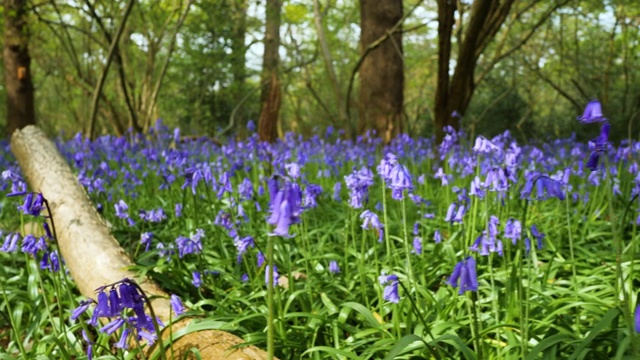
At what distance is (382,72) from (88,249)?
5.97 metres

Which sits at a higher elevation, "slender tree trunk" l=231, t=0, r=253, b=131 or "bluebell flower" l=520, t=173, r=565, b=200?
"slender tree trunk" l=231, t=0, r=253, b=131

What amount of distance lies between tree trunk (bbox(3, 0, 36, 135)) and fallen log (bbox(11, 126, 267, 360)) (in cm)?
490

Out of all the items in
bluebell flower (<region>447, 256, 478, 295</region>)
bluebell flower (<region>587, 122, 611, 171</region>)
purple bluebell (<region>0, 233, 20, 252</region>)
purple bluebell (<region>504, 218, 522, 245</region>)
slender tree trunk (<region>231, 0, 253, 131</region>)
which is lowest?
purple bluebell (<region>0, 233, 20, 252</region>)

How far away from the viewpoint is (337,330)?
225 centimetres

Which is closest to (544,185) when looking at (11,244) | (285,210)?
(285,210)

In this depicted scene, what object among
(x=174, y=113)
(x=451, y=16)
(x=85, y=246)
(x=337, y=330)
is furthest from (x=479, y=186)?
(x=174, y=113)

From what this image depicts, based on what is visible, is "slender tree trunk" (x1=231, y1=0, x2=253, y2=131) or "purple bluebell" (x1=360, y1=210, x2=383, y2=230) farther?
"slender tree trunk" (x1=231, y1=0, x2=253, y2=131)

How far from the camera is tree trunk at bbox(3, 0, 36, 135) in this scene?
331 inches

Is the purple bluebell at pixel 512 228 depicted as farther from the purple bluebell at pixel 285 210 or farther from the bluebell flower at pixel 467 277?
the purple bluebell at pixel 285 210

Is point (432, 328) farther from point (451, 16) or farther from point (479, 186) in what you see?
point (451, 16)

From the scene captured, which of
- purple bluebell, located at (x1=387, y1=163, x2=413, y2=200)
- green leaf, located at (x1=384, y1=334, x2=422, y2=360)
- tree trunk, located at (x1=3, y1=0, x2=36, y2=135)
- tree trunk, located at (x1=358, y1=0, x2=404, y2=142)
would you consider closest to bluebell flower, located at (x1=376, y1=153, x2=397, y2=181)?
purple bluebell, located at (x1=387, y1=163, x2=413, y2=200)

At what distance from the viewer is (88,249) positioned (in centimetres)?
300

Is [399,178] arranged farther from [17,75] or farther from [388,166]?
[17,75]

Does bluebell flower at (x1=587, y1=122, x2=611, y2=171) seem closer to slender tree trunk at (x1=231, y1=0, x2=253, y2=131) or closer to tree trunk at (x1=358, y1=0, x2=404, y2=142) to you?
tree trunk at (x1=358, y1=0, x2=404, y2=142)
